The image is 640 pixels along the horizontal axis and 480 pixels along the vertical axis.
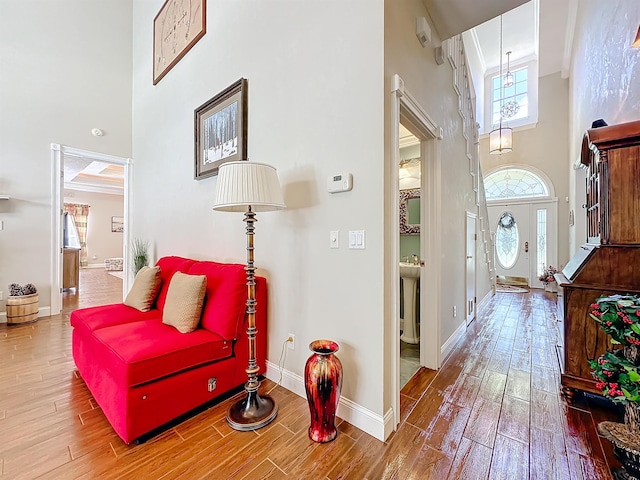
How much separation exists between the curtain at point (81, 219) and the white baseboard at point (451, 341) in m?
11.2

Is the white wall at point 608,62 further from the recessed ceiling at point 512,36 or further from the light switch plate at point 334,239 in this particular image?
the light switch plate at point 334,239

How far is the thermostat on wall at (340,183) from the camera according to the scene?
1718 mm

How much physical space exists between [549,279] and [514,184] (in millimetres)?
2467

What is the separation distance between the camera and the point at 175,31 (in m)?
3.63

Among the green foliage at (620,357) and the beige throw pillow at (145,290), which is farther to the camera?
the beige throw pillow at (145,290)

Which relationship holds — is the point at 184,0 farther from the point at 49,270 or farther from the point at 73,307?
the point at 73,307

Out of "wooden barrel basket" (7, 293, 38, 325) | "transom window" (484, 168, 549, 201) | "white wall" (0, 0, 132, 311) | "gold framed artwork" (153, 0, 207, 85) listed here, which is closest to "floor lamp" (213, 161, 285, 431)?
"gold framed artwork" (153, 0, 207, 85)

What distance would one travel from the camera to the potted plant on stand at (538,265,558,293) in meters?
5.56

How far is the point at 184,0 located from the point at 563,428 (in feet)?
18.1

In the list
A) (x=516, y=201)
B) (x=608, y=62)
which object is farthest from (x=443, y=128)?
(x=516, y=201)

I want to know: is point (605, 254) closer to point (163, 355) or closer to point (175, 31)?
point (163, 355)

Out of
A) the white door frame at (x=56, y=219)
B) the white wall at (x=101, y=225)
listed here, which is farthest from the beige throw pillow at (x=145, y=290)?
the white wall at (x=101, y=225)

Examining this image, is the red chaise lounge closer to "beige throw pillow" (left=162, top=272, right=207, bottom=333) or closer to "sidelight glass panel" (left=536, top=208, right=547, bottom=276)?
"beige throw pillow" (left=162, top=272, right=207, bottom=333)

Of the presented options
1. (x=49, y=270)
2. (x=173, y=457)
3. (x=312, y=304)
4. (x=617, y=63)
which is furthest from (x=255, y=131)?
(x=49, y=270)
